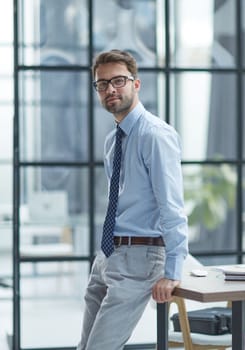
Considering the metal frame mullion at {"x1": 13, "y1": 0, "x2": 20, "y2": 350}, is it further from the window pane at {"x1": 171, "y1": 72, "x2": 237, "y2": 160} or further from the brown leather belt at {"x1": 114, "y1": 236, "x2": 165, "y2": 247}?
the brown leather belt at {"x1": 114, "y1": 236, "x2": 165, "y2": 247}

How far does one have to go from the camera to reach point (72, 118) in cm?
525

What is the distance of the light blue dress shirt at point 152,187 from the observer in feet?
9.96

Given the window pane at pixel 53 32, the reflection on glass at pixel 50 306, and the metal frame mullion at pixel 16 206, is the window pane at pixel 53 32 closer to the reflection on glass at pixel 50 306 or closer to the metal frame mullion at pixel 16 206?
the metal frame mullion at pixel 16 206

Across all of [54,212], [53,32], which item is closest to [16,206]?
[54,212]

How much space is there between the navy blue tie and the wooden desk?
30 cm

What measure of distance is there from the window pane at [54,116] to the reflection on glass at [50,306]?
2.19 ft

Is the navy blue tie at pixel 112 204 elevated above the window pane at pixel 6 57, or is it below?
below

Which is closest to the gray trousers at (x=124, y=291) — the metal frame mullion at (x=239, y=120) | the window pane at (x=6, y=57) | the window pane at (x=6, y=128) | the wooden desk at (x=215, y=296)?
the wooden desk at (x=215, y=296)

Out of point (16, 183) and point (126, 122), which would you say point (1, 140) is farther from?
point (126, 122)

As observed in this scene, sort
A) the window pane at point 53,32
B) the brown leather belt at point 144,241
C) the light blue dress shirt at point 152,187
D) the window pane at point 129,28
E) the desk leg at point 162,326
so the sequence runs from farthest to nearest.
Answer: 1. the window pane at point 129,28
2. the window pane at point 53,32
3. the desk leg at point 162,326
4. the brown leather belt at point 144,241
5. the light blue dress shirt at point 152,187

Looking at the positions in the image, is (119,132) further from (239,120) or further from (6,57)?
(6,57)

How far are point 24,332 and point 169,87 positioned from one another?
168 centimetres

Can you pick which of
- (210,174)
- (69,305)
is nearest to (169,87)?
(69,305)

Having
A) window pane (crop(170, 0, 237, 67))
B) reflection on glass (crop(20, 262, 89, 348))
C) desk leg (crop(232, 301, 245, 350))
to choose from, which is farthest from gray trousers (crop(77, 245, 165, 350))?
window pane (crop(170, 0, 237, 67))
